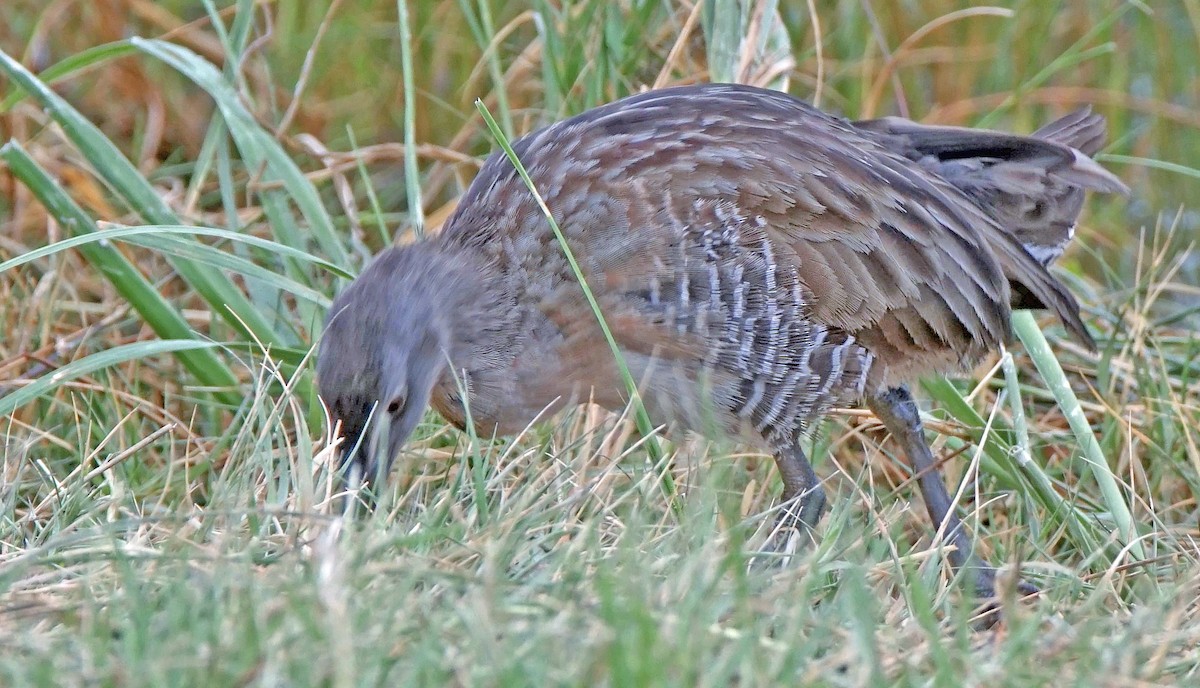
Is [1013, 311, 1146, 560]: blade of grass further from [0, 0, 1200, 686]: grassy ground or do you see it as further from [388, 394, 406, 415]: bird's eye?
[388, 394, 406, 415]: bird's eye

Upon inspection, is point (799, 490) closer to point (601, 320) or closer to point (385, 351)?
point (601, 320)

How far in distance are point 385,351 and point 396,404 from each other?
131mm

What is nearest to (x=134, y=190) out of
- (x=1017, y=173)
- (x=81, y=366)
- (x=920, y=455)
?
(x=81, y=366)

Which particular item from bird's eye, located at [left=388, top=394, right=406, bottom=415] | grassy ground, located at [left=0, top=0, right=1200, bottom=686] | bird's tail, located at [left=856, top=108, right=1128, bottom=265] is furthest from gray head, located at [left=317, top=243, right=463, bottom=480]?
bird's tail, located at [left=856, top=108, right=1128, bottom=265]

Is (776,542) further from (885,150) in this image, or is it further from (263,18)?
(263,18)

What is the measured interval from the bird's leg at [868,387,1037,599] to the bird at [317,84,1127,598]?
0.02 m

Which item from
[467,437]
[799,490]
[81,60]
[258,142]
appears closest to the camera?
[467,437]

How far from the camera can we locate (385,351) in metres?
3.43

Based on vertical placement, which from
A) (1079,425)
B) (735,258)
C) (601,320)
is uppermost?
(735,258)

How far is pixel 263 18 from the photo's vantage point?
251 inches

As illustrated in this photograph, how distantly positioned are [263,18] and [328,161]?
1.47 metres

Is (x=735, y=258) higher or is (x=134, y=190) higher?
(x=735, y=258)

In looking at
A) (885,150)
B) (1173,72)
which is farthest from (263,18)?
(1173,72)

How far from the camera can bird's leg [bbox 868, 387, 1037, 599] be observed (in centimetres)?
394
